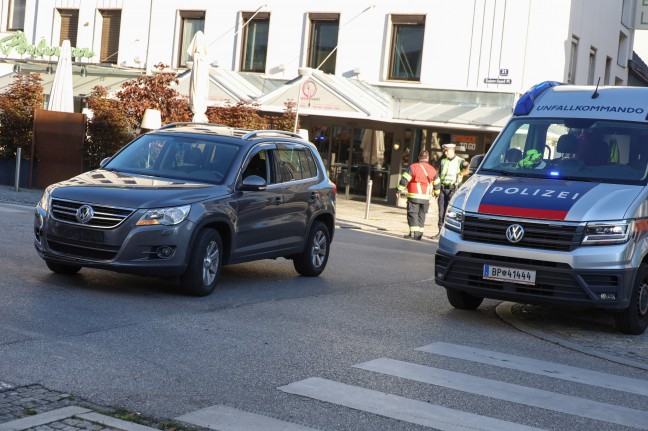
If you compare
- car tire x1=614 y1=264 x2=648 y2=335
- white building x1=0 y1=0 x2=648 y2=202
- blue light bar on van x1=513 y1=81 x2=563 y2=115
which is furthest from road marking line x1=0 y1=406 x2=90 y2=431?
white building x1=0 y1=0 x2=648 y2=202

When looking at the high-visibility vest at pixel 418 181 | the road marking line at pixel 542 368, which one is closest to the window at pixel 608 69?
the high-visibility vest at pixel 418 181

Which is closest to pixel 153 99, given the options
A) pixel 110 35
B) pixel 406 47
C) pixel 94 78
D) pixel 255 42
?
pixel 406 47

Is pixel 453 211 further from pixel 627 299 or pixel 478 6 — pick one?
pixel 478 6

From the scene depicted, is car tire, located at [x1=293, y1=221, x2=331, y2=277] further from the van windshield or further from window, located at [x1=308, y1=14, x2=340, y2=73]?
window, located at [x1=308, y1=14, x2=340, y2=73]

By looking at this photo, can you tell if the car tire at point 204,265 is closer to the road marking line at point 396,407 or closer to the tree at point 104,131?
the road marking line at point 396,407

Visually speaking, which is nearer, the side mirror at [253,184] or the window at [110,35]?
the side mirror at [253,184]

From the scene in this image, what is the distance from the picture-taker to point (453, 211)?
1037 centimetres

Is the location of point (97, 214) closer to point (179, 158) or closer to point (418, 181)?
point (179, 158)

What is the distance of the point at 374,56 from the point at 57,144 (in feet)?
→ 37.1

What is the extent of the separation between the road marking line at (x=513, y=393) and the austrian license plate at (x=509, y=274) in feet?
6.98

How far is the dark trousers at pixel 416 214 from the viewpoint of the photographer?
20797 millimetres

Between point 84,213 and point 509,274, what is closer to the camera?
point 509,274

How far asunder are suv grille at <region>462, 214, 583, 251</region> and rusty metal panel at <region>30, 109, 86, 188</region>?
1698 centimetres

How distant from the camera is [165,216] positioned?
1023 centimetres
